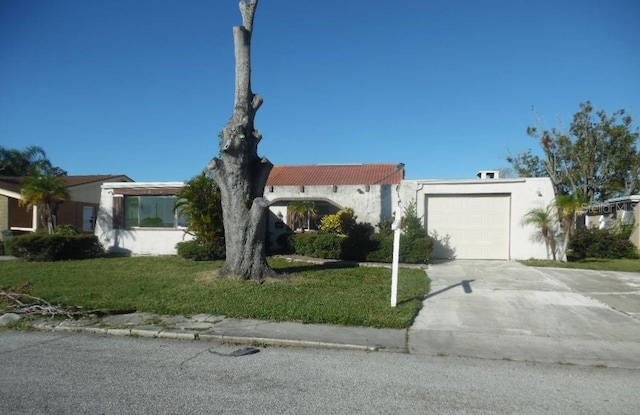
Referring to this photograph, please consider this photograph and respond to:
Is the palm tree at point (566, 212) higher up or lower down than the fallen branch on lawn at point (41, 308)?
higher up

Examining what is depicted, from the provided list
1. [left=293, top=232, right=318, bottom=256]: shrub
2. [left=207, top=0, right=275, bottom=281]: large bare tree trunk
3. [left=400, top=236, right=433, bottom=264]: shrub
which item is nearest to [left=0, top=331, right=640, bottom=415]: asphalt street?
[left=207, top=0, right=275, bottom=281]: large bare tree trunk

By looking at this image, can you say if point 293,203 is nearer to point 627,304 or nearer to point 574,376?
point 627,304

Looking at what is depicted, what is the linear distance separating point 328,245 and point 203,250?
13.8 ft

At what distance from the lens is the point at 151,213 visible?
18.2m

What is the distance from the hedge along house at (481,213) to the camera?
50.9ft

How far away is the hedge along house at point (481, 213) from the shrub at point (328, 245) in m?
3.06

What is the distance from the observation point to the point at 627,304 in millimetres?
8883

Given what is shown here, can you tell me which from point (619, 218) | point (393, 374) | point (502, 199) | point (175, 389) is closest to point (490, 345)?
point (393, 374)

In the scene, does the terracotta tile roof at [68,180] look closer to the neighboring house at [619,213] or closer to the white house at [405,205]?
the white house at [405,205]

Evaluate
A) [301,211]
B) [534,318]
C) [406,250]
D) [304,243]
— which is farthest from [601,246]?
[534,318]

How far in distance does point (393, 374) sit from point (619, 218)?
19786 mm

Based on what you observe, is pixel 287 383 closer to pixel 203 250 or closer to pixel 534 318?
pixel 534 318

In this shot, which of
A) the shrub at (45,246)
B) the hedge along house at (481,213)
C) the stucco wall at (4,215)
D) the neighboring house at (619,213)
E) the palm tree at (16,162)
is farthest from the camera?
the palm tree at (16,162)

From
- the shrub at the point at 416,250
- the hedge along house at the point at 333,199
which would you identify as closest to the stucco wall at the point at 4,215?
the hedge along house at the point at 333,199
